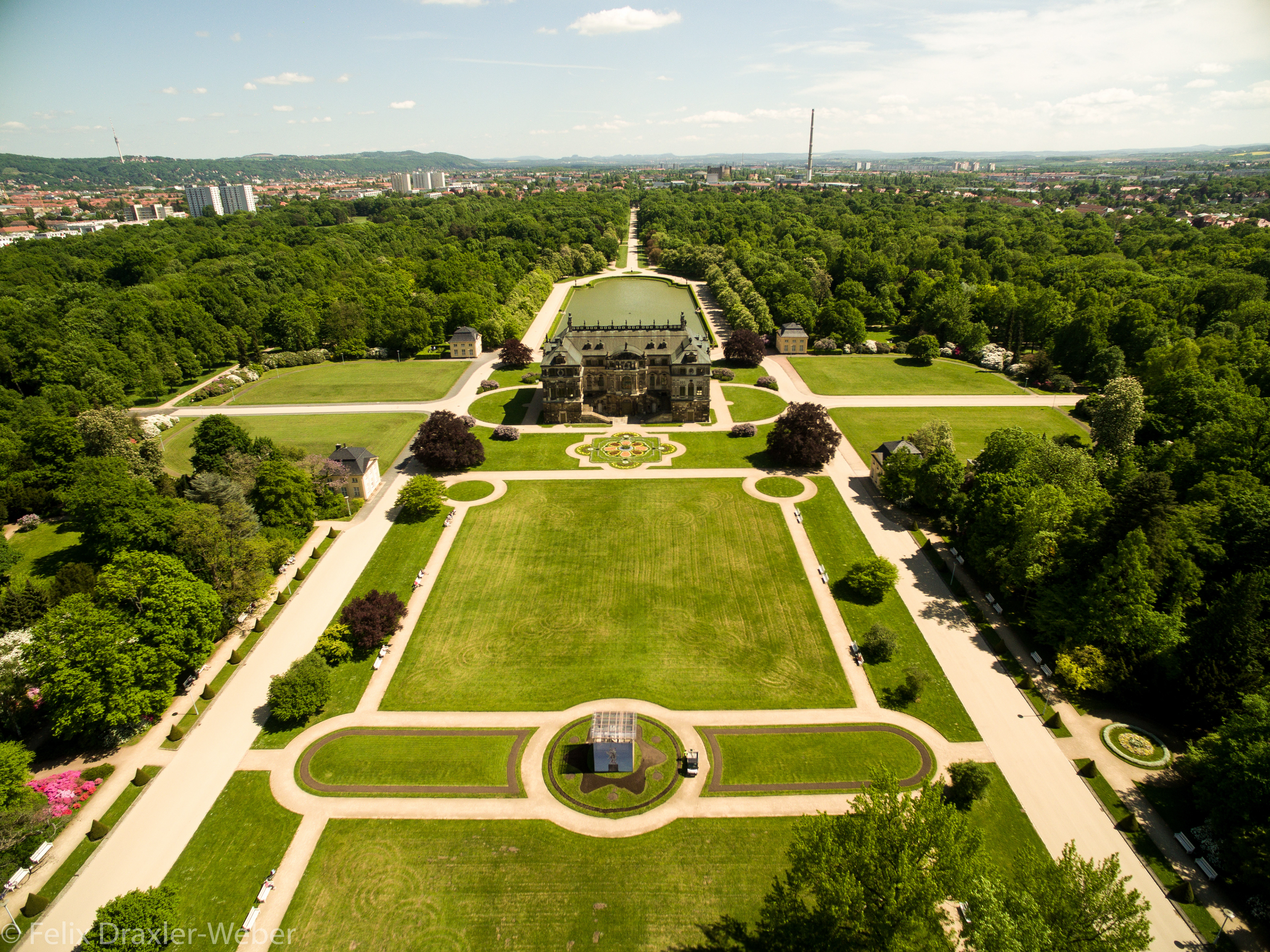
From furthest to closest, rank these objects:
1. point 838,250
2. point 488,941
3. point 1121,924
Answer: point 838,250 < point 488,941 < point 1121,924

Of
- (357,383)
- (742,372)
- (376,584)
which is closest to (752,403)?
(742,372)

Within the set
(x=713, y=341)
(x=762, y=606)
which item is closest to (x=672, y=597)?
(x=762, y=606)

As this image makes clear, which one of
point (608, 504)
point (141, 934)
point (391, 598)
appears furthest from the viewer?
point (608, 504)

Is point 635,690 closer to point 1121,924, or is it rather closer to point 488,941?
point 488,941

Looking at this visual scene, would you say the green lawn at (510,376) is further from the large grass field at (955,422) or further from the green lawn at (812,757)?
the green lawn at (812,757)

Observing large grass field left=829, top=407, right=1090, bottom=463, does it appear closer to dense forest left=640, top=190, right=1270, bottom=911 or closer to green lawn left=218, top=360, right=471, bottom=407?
dense forest left=640, top=190, right=1270, bottom=911

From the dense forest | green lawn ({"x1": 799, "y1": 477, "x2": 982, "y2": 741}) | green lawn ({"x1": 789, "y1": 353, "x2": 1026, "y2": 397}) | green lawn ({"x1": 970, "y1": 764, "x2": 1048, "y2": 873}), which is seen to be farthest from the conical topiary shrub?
green lawn ({"x1": 789, "y1": 353, "x2": 1026, "y2": 397})

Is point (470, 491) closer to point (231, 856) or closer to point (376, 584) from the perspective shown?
point (376, 584)
